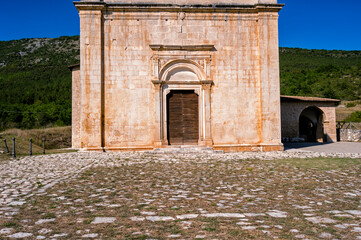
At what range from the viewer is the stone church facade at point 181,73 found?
13.5 meters

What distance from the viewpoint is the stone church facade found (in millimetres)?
13461

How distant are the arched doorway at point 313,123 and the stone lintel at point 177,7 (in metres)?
11.4

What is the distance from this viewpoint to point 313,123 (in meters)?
23.0

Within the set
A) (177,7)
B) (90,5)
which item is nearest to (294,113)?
(177,7)

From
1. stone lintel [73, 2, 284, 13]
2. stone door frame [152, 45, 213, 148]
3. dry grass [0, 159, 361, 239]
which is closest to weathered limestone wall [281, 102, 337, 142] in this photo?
stone lintel [73, 2, 284, 13]

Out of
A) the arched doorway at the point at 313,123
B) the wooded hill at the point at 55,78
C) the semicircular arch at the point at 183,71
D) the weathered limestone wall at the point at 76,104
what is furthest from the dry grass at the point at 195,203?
the wooded hill at the point at 55,78

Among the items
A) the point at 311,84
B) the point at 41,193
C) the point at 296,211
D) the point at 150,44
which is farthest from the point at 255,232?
the point at 311,84

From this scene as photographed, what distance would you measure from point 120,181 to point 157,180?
0.74m

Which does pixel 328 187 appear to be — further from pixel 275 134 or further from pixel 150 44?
pixel 150 44

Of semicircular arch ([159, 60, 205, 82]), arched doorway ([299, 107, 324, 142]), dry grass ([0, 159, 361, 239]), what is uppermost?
semicircular arch ([159, 60, 205, 82])

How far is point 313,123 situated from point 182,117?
13711 mm

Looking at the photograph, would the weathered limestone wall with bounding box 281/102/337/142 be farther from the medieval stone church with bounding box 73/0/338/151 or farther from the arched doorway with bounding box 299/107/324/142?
the medieval stone church with bounding box 73/0/338/151

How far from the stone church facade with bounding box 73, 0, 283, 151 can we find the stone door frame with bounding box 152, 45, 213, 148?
48mm

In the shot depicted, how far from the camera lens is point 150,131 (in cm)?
1366
